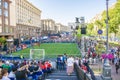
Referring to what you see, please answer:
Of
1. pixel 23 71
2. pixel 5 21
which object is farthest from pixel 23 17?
pixel 23 71

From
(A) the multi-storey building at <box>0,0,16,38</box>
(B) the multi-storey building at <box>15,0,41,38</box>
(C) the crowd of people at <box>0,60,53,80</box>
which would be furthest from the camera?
(B) the multi-storey building at <box>15,0,41,38</box>

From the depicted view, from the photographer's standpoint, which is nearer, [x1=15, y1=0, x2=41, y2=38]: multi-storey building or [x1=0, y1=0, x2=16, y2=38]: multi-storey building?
[x1=0, y1=0, x2=16, y2=38]: multi-storey building

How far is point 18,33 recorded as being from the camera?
101 meters

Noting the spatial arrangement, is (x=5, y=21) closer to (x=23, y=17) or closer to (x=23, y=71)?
(x=23, y=17)

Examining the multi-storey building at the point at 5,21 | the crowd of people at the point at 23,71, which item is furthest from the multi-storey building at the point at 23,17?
the crowd of people at the point at 23,71

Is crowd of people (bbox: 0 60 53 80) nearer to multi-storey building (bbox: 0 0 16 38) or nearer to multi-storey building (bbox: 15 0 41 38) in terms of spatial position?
multi-storey building (bbox: 0 0 16 38)

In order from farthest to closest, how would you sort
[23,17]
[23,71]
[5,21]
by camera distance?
1. [23,17]
2. [5,21]
3. [23,71]

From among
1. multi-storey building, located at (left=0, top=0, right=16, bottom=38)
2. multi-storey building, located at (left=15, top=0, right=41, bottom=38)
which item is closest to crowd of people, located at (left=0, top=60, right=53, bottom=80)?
multi-storey building, located at (left=0, top=0, right=16, bottom=38)

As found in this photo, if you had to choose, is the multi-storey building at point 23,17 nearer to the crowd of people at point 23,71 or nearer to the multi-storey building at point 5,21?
the multi-storey building at point 5,21

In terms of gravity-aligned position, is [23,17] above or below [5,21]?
above

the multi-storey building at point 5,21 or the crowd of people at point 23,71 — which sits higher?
the multi-storey building at point 5,21

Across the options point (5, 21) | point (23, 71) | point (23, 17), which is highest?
point (23, 17)

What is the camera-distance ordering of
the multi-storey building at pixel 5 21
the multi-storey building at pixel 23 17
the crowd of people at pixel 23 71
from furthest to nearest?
the multi-storey building at pixel 23 17 < the multi-storey building at pixel 5 21 < the crowd of people at pixel 23 71

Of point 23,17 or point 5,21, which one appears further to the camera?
point 23,17
